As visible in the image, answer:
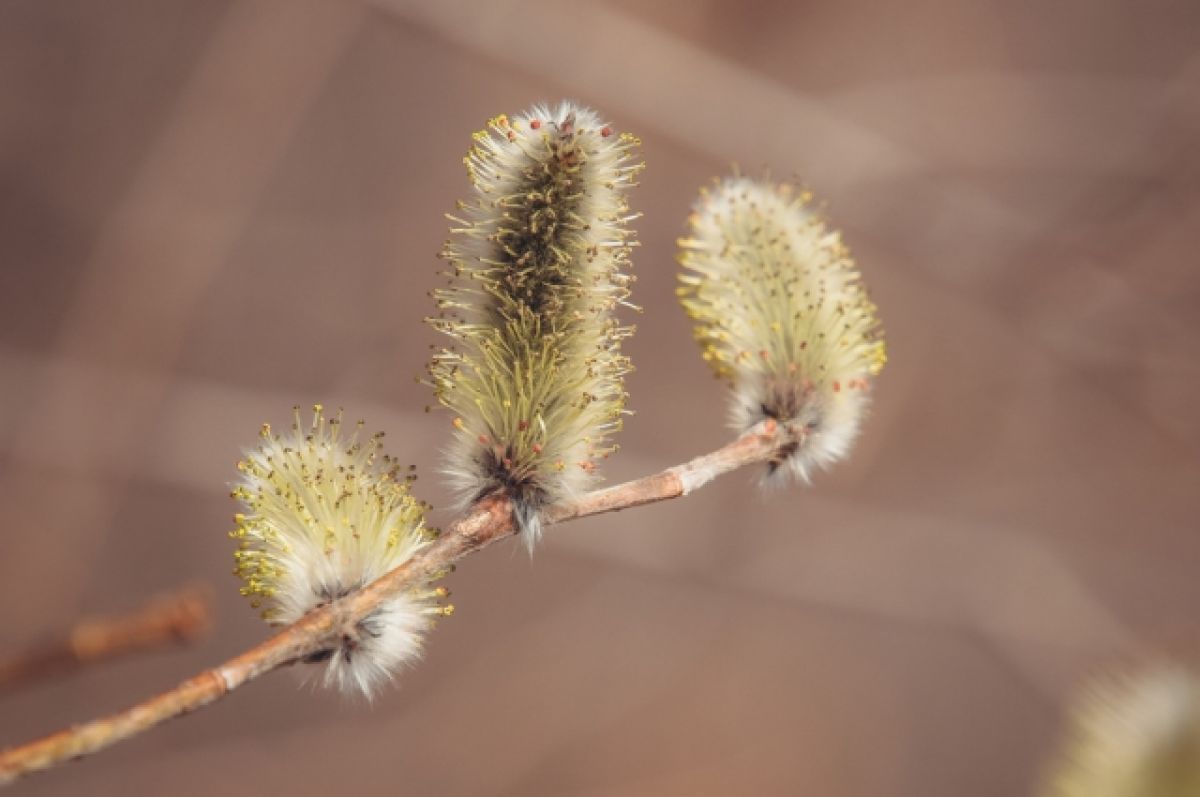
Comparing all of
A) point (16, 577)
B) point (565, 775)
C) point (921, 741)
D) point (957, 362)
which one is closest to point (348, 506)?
point (16, 577)

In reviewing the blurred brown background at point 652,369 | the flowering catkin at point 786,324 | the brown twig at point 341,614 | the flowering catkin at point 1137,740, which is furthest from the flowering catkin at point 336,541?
the blurred brown background at point 652,369

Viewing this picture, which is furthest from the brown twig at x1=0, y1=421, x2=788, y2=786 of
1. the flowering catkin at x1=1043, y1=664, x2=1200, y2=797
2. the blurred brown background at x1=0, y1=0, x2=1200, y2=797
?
the blurred brown background at x1=0, y1=0, x2=1200, y2=797

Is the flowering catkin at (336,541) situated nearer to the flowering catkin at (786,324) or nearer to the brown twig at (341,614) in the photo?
the brown twig at (341,614)

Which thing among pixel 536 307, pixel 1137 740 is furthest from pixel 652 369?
pixel 536 307

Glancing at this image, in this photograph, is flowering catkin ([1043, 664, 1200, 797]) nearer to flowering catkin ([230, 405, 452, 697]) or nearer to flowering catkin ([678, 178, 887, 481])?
flowering catkin ([678, 178, 887, 481])

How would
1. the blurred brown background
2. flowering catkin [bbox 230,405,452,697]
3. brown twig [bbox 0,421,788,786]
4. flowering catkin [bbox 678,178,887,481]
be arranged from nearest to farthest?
brown twig [bbox 0,421,788,786], flowering catkin [bbox 230,405,452,697], flowering catkin [bbox 678,178,887,481], the blurred brown background

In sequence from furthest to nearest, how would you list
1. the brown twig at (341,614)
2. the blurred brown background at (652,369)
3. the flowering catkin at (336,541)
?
the blurred brown background at (652,369) → the flowering catkin at (336,541) → the brown twig at (341,614)
